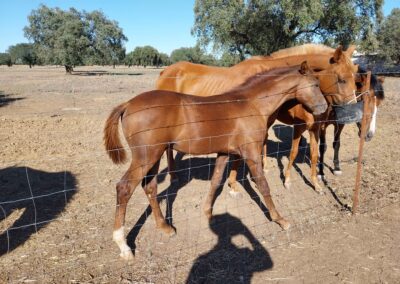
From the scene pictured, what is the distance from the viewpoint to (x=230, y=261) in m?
3.21

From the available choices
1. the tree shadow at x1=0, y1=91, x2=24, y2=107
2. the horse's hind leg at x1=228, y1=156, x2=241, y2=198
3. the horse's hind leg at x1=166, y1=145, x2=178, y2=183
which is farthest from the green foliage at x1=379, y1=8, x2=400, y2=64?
the horse's hind leg at x1=166, y1=145, x2=178, y2=183

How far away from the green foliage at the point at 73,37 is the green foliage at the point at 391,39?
28.6 metres

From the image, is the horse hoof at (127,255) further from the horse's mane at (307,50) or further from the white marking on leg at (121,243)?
the horse's mane at (307,50)

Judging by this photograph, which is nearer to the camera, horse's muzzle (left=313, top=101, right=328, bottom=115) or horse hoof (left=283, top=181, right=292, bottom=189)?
horse's muzzle (left=313, top=101, right=328, bottom=115)

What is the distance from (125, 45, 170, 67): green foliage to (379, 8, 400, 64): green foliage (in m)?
72.2

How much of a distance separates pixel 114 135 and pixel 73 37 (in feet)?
115

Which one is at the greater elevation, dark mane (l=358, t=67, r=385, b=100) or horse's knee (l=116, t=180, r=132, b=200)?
dark mane (l=358, t=67, r=385, b=100)

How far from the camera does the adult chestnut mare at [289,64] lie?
13.5 ft

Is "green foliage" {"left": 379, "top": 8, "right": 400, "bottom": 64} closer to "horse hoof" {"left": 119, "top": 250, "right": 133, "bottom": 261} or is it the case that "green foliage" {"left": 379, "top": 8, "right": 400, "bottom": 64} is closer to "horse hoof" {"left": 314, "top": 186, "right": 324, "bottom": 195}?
"horse hoof" {"left": 314, "top": 186, "right": 324, "bottom": 195}

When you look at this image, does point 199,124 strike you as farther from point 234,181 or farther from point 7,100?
point 7,100

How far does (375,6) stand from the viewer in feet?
50.4

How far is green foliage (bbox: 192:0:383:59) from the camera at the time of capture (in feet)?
46.6

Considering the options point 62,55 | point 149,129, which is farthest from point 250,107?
point 62,55

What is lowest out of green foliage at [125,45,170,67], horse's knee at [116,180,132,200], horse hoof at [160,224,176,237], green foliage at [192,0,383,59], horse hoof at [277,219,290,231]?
horse hoof at [160,224,176,237]
